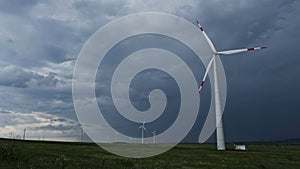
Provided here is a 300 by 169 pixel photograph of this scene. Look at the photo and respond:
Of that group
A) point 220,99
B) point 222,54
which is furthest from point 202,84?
point 222,54

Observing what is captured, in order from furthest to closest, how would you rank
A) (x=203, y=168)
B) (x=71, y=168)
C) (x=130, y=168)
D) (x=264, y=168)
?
1. (x=264, y=168)
2. (x=203, y=168)
3. (x=130, y=168)
4. (x=71, y=168)

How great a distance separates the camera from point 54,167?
23.9 meters

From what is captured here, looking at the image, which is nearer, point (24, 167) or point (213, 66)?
point (24, 167)

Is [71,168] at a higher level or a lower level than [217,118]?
lower

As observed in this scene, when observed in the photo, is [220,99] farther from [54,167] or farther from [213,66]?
[54,167]

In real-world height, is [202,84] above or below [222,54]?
below

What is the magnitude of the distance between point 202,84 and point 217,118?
11.0 meters

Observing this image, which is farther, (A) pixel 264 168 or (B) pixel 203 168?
(A) pixel 264 168

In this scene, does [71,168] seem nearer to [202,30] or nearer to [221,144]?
[221,144]

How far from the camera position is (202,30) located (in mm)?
106875

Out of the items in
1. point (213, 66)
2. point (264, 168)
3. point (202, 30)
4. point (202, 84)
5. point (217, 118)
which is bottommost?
point (264, 168)

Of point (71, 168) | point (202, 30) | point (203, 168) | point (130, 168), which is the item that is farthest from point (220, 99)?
point (71, 168)

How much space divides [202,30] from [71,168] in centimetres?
8963

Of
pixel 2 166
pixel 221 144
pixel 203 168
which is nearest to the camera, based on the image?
pixel 2 166
